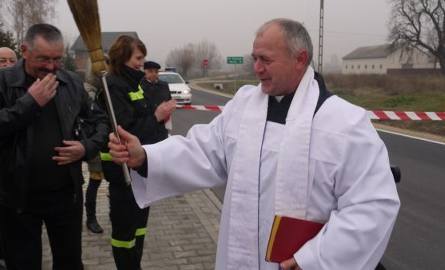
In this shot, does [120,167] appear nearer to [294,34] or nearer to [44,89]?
[44,89]

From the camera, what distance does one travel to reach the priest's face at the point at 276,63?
7.09 ft

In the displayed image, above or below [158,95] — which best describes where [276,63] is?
above

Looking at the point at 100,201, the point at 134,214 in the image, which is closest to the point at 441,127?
the point at 100,201

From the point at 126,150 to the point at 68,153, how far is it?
945mm

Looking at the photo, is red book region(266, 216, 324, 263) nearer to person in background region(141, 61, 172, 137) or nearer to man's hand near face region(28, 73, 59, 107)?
man's hand near face region(28, 73, 59, 107)

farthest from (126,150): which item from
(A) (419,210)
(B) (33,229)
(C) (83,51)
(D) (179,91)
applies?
(D) (179,91)

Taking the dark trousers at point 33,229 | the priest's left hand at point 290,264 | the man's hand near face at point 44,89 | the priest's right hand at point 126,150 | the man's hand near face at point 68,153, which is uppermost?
the man's hand near face at point 44,89

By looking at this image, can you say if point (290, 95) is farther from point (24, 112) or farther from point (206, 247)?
point (206, 247)

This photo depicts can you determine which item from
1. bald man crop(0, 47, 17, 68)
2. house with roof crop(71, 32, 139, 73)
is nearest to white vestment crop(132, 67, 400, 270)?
house with roof crop(71, 32, 139, 73)

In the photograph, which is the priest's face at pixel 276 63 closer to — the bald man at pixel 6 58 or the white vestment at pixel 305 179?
the white vestment at pixel 305 179

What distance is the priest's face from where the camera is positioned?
2.16m

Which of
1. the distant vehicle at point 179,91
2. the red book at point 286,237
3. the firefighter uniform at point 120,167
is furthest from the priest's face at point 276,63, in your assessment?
the distant vehicle at point 179,91

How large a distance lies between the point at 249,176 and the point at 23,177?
1528 mm

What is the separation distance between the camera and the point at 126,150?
7.39 ft
